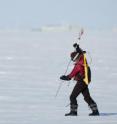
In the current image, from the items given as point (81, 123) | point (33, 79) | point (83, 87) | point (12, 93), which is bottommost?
point (81, 123)

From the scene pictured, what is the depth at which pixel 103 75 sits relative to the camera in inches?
908

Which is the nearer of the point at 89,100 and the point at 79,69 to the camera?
the point at 79,69

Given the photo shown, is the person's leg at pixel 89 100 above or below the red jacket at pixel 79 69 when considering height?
below

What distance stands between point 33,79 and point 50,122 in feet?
30.1

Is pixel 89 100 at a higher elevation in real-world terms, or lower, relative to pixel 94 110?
higher

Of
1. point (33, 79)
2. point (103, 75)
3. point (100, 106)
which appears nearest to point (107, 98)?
point (100, 106)

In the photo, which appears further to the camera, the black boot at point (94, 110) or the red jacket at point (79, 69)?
the black boot at point (94, 110)

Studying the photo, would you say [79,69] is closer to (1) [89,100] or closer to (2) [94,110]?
(1) [89,100]

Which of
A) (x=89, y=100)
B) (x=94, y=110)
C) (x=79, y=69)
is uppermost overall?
(x=79, y=69)

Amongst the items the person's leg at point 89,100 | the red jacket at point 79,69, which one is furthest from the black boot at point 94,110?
the red jacket at point 79,69

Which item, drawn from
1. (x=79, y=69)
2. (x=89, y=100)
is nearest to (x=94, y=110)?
(x=89, y=100)

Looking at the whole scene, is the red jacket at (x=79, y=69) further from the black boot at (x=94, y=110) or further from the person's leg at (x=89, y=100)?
the black boot at (x=94, y=110)

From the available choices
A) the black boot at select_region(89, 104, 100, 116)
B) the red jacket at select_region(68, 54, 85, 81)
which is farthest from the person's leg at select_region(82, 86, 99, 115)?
the red jacket at select_region(68, 54, 85, 81)

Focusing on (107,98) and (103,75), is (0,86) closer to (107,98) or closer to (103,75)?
(107,98)
